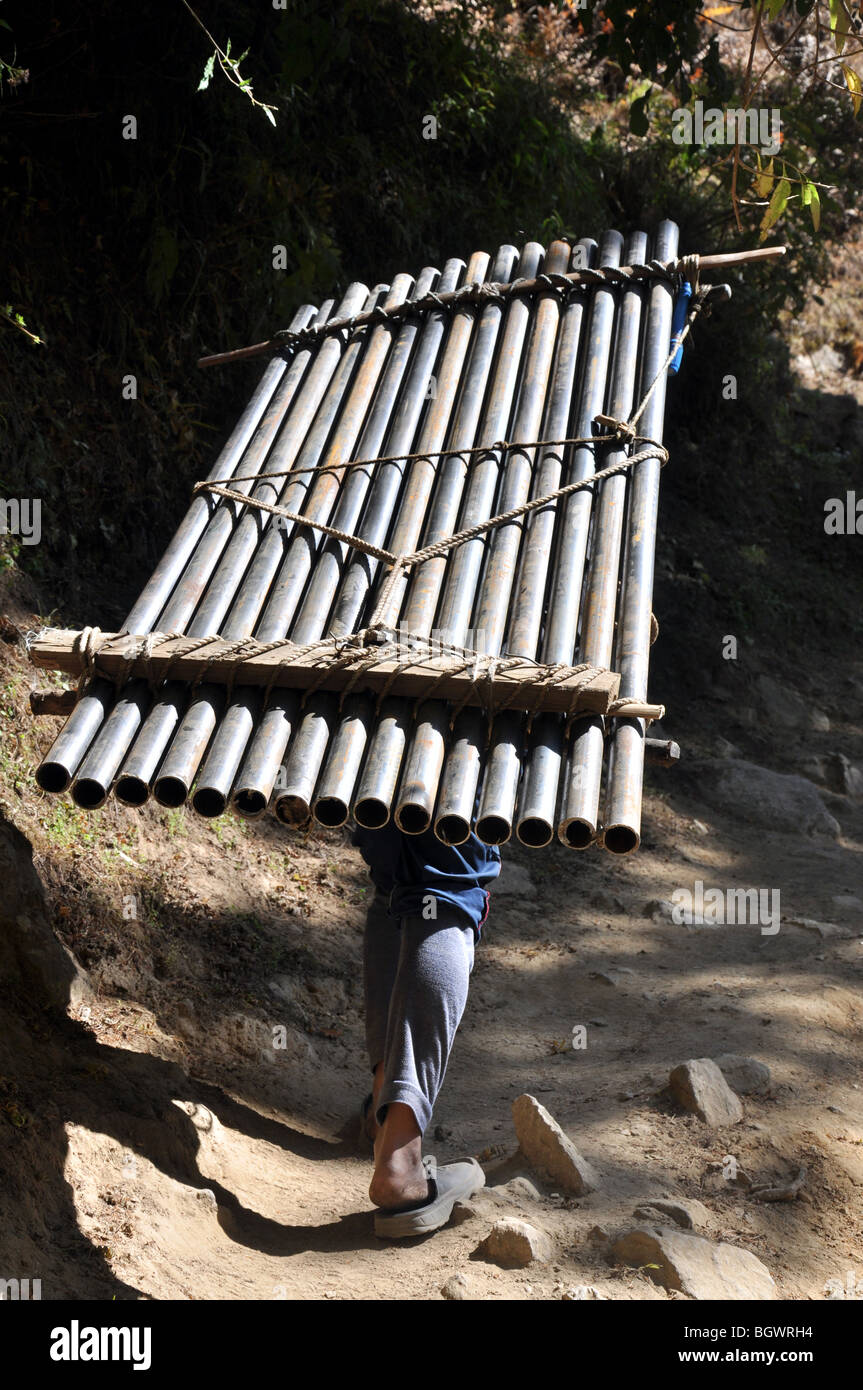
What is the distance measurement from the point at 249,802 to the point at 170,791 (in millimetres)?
165

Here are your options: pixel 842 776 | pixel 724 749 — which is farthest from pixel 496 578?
pixel 842 776

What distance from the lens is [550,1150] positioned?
10.0 feet

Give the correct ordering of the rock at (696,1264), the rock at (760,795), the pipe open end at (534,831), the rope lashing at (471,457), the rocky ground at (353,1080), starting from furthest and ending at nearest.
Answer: the rock at (760,795), the rope lashing at (471,457), the rocky ground at (353,1080), the rock at (696,1264), the pipe open end at (534,831)

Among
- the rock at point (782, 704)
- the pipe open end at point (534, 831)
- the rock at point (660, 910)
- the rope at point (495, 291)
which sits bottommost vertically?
the pipe open end at point (534, 831)

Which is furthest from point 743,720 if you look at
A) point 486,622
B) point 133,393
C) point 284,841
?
point 486,622

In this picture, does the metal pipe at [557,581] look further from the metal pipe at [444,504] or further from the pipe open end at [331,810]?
the pipe open end at [331,810]

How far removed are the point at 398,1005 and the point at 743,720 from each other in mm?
4997

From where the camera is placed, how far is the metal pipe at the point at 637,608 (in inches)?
93.7

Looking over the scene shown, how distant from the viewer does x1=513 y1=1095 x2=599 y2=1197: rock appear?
299 cm

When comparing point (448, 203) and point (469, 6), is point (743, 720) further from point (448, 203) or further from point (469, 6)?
point (469, 6)

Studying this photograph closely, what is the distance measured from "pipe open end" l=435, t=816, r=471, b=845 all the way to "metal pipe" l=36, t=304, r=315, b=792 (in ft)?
2.52

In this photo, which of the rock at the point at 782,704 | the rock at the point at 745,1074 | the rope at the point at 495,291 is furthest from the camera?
the rock at the point at 782,704

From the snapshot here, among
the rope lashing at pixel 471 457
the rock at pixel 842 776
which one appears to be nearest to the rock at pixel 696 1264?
the rope lashing at pixel 471 457

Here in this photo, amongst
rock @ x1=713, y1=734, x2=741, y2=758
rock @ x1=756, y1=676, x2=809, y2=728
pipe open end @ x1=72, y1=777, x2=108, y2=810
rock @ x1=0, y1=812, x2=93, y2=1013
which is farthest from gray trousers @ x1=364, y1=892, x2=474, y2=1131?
Result: rock @ x1=756, y1=676, x2=809, y2=728
